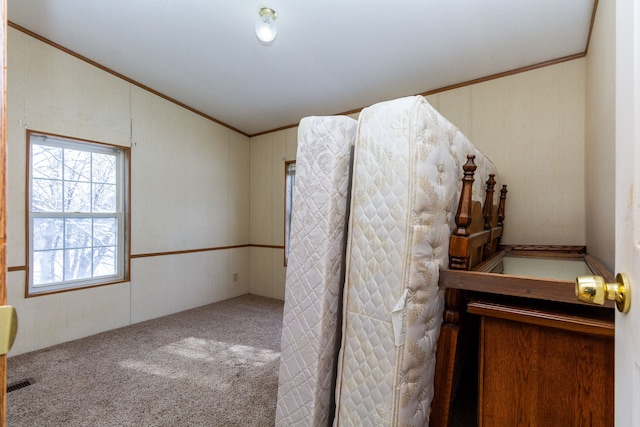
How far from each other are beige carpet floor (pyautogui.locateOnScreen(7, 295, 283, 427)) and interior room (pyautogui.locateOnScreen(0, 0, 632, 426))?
49 centimetres

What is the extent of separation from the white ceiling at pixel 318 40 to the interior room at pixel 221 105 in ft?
0.05

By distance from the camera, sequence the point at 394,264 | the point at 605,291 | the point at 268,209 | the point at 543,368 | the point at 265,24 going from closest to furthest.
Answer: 1. the point at 605,291
2. the point at 543,368
3. the point at 394,264
4. the point at 265,24
5. the point at 268,209

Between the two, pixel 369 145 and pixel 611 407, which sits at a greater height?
pixel 369 145

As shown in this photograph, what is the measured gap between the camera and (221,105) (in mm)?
3936

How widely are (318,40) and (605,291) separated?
2575 mm

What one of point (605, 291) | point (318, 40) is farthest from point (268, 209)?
point (605, 291)

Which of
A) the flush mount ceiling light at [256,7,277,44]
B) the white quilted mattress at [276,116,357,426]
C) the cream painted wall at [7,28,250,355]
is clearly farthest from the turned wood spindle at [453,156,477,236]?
the cream painted wall at [7,28,250,355]

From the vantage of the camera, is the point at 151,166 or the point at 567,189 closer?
the point at 567,189

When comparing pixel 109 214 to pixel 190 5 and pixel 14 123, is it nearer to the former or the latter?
pixel 14 123

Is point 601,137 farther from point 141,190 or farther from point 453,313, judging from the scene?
point 141,190

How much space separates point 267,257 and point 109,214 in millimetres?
2092

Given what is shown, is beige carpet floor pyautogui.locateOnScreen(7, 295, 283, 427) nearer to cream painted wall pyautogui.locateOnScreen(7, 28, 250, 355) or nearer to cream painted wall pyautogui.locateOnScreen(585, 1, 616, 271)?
cream painted wall pyautogui.locateOnScreen(7, 28, 250, 355)

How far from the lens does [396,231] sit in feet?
4.18

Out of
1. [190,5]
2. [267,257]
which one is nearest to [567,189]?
[190,5]
